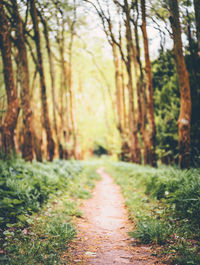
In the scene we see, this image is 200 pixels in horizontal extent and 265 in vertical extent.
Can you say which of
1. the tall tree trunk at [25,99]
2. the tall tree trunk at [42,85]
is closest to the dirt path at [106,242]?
the tall tree trunk at [25,99]

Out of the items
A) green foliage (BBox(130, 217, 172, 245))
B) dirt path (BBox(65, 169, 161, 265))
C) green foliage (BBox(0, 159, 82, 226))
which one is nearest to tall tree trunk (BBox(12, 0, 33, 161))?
green foliage (BBox(0, 159, 82, 226))

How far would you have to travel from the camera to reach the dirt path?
3.31 m

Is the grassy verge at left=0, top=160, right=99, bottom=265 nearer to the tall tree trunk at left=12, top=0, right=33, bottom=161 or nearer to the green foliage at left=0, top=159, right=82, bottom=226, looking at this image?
the green foliage at left=0, top=159, right=82, bottom=226

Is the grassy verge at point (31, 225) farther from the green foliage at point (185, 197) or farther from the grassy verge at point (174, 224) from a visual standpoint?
the green foliage at point (185, 197)

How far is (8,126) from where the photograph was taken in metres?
7.54

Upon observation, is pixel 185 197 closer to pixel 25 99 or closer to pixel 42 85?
→ pixel 25 99

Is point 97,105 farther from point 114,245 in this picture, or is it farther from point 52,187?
point 114,245

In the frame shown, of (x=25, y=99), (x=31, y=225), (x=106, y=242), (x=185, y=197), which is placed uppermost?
(x=25, y=99)

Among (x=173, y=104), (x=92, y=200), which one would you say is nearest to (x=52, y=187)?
(x=92, y=200)

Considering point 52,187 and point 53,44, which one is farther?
point 53,44

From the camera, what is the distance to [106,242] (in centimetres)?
410

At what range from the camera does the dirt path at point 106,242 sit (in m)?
3.31

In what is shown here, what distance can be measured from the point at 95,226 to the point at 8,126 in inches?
181

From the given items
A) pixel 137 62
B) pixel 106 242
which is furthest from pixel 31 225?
pixel 137 62
